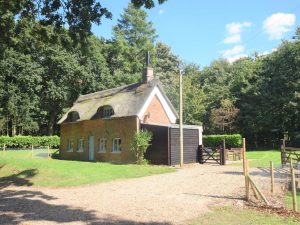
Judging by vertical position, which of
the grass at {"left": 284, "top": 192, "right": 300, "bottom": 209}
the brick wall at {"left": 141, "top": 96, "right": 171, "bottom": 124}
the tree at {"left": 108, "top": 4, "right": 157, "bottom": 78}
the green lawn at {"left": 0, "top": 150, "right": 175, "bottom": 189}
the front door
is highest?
the tree at {"left": 108, "top": 4, "right": 157, "bottom": 78}

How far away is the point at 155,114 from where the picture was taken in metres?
33.8

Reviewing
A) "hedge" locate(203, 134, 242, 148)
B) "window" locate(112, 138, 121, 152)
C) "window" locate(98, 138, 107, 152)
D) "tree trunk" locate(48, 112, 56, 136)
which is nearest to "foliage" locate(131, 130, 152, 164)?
"window" locate(112, 138, 121, 152)

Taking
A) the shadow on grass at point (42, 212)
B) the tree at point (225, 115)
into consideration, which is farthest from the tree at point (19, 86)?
the shadow on grass at point (42, 212)

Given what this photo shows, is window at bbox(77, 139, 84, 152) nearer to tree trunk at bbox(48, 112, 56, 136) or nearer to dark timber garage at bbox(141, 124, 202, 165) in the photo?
dark timber garage at bbox(141, 124, 202, 165)

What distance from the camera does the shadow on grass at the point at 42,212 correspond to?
11086mm

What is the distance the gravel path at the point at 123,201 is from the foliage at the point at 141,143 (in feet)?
30.0

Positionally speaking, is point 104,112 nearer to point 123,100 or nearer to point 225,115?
point 123,100

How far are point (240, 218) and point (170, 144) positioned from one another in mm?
18250

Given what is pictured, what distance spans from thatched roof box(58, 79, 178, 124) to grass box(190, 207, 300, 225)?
773 inches

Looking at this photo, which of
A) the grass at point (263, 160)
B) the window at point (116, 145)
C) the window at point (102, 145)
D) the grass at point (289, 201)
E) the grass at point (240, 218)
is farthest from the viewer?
the window at point (102, 145)

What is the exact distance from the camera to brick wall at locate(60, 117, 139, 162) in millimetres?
31641

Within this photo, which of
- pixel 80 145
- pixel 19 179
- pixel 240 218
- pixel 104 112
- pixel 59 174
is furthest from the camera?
pixel 80 145

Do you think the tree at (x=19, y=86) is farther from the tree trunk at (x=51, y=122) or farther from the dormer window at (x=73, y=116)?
the dormer window at (x=73, y=116)

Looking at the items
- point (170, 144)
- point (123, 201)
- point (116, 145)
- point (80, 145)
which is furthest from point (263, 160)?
point (123, 201)
